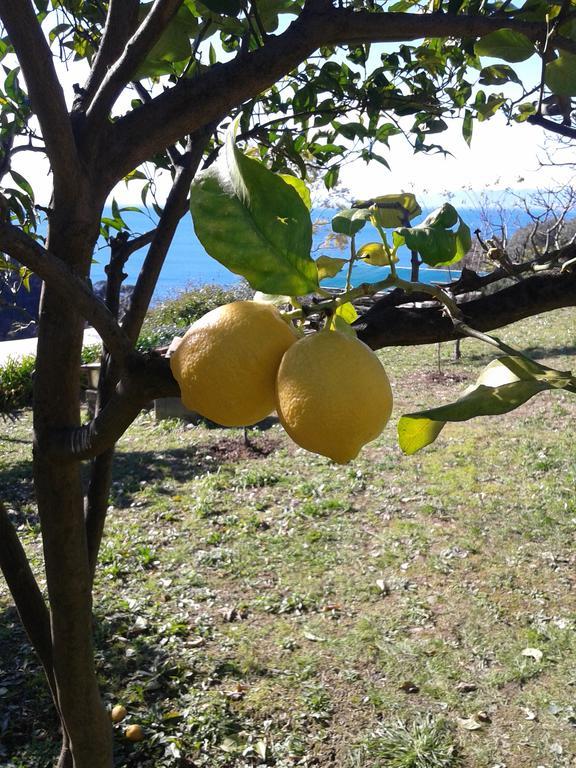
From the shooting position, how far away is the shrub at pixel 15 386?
833 centimetres

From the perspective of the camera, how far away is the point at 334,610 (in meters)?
3.62

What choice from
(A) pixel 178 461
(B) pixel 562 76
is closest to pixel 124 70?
(B) pixel 562 76

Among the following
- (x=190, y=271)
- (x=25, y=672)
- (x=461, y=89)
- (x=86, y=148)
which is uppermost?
(x=190, y=271)

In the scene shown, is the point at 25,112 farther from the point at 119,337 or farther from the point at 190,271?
the point at 190,271

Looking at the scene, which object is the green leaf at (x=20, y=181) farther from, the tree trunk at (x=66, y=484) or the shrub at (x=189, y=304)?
the shrub at (x=189, y=304)

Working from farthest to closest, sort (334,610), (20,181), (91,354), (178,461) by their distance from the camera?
(91,354), (178,461), (334,610), (20,181)

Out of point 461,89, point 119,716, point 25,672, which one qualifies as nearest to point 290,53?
point 461,89

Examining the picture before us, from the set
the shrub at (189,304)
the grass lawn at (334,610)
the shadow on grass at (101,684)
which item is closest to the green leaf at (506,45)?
the grass lawn at (334,610)

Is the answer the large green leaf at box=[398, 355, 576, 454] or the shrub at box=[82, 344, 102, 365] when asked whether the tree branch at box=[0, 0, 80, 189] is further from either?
the shrub at box=[82, 344, 102, 365]

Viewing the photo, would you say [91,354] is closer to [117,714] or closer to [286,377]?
[117,714]

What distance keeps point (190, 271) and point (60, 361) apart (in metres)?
14.5

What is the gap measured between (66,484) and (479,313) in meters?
0.74

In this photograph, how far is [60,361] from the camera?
1.07 metres

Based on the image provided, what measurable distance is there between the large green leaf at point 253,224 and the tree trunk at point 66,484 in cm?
56
